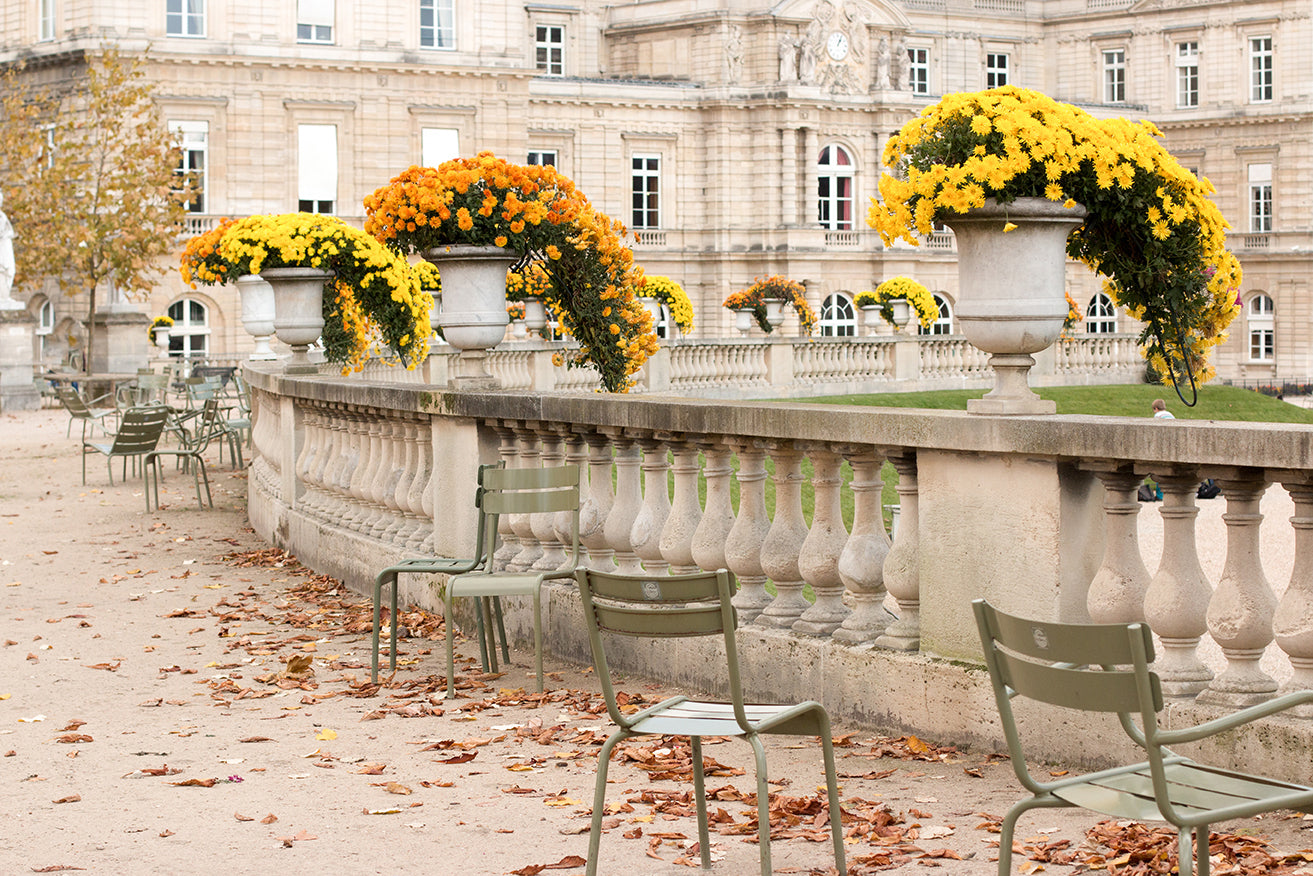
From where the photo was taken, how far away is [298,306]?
1441 centimetres

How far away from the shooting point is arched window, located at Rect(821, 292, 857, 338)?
179ft

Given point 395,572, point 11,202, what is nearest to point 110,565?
point 395,572

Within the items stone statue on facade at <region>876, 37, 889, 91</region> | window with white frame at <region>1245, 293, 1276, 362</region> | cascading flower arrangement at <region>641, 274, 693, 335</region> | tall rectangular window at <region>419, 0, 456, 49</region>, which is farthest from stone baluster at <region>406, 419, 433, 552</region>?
window with white frame at <region>1245, 293, 1276, 362</region>

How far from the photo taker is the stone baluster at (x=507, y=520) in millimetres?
8414

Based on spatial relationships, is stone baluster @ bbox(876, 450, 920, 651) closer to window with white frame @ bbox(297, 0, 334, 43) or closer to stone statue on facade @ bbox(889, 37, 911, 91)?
window with white frame @ bbox(297, 0, 334, 43)

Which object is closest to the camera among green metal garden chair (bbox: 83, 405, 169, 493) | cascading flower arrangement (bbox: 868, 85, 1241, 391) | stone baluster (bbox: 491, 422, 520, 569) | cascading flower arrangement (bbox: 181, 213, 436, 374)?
cascading flower arrangement (bbox: 868, 85, 1241, 391)

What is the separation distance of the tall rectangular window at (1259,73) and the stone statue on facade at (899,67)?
12772 millimetres

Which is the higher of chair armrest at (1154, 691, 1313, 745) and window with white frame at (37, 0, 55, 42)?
window with white frame at (37, 0, 55, 42)

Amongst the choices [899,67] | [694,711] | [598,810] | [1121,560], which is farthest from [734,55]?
[598,810]

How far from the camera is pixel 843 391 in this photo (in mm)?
33281

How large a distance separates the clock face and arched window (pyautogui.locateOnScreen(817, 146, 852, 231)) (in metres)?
2.79

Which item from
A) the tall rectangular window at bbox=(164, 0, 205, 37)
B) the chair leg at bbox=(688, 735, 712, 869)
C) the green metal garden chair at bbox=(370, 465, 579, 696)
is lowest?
the chair leg at bbox=(688, 735, 712, 869)

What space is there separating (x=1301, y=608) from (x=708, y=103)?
50508 mm

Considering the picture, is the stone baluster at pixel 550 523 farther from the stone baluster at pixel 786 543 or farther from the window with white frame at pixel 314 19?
the window with white frame at pixel 314 19
